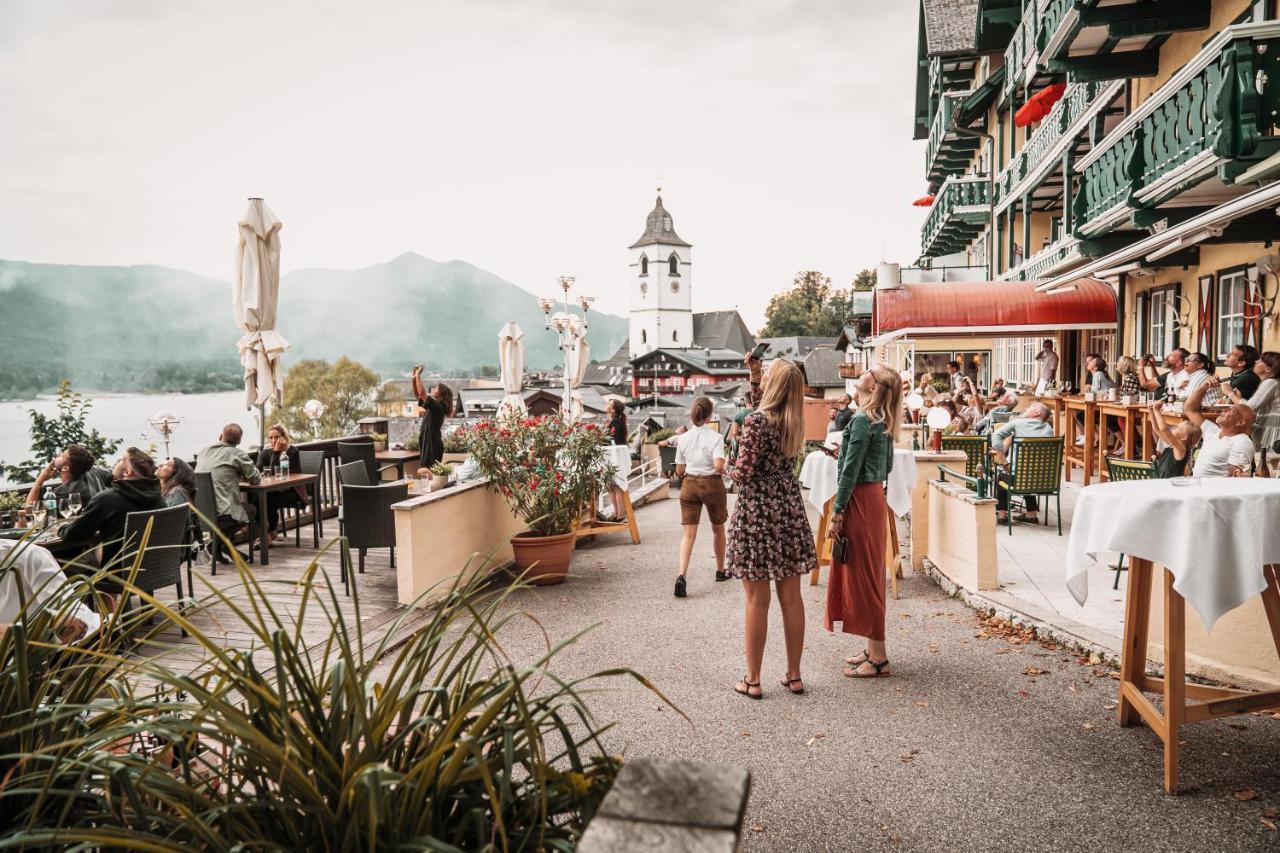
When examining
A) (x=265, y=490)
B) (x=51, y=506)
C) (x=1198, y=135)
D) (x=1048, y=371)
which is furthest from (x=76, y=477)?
(x=1048, y=371)

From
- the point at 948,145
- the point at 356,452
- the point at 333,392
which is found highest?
the point at 948,145

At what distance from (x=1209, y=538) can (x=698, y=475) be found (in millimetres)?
4404

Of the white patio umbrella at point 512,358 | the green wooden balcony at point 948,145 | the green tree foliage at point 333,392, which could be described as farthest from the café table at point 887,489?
the green tree foliage at point 333,392

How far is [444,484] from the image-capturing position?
29.0 feet

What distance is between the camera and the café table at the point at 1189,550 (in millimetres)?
3334

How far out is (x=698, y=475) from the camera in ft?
24.1

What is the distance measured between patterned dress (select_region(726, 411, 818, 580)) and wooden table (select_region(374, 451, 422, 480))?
28.1 feet

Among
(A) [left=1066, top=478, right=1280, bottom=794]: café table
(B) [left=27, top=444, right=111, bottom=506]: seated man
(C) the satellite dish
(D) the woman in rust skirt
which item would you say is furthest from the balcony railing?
(B) [left=27, top=444, right=111, bottom=506]: seated man

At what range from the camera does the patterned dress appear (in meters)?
4.54

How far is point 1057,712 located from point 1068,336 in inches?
639

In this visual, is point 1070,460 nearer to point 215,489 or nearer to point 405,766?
point 215,489

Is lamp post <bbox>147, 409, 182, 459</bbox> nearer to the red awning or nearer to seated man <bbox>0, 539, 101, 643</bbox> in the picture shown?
seated man <bbox>0, 539, 101, 643</bbox>

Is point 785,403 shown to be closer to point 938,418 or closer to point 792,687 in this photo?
point 792,687

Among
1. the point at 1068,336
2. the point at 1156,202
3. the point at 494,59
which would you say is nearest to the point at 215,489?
the point at 1156,202
